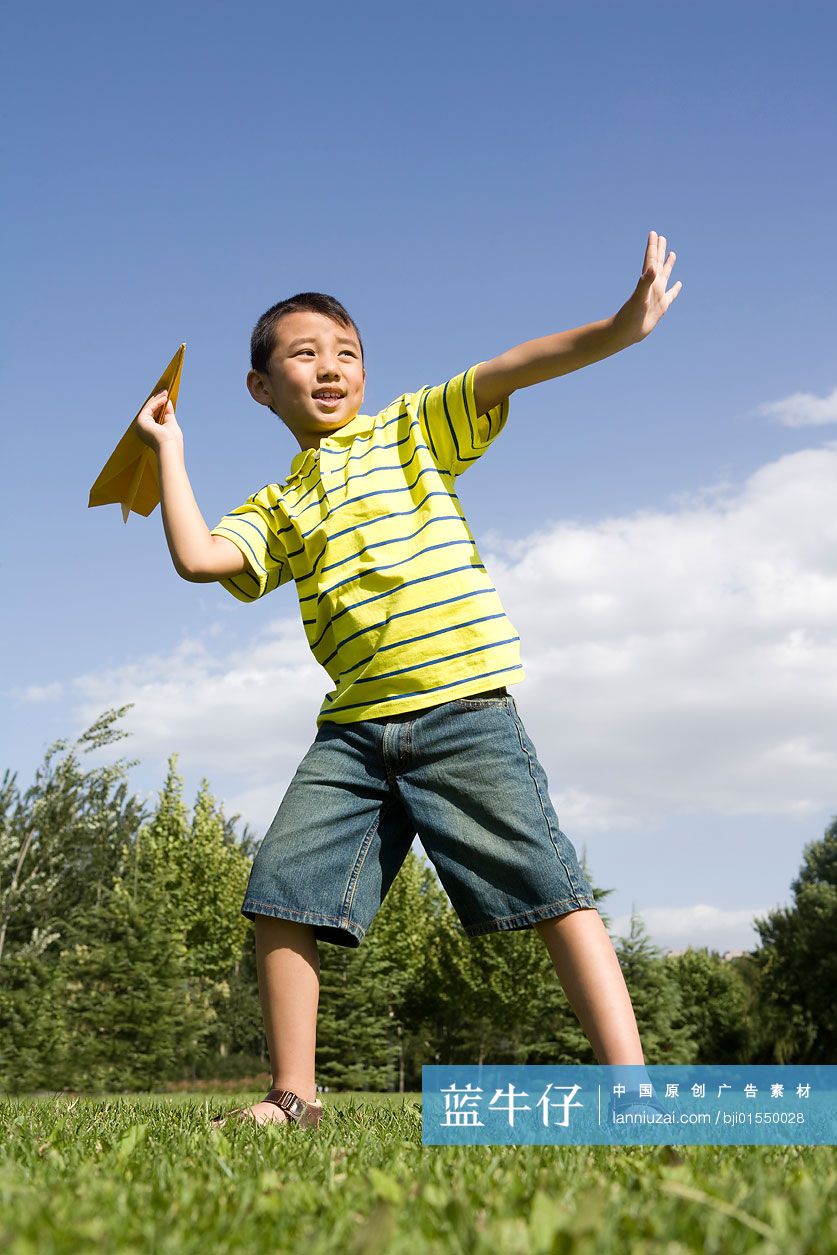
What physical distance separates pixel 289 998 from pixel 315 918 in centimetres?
25

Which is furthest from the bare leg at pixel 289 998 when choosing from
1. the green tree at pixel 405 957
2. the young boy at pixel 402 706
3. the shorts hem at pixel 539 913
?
the green tree at pixel 405 957

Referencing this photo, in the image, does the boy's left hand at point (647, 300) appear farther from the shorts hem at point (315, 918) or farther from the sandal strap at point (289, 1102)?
the sandal strap at point (289, 1102)

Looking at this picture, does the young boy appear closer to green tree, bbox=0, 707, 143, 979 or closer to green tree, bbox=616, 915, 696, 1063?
green tree, bbox=0, 707, 143, 979

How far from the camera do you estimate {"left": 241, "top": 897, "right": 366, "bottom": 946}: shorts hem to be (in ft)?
9.62

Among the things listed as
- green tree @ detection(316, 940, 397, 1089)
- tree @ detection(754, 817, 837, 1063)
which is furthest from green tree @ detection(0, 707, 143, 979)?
tree @ detection(754, 817, 837, 1063)

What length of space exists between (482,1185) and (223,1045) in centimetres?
3777

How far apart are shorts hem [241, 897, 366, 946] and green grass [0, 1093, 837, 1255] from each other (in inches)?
27.8

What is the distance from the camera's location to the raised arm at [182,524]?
127 inches

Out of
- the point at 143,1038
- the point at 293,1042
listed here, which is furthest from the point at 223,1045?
the point at 293,1042

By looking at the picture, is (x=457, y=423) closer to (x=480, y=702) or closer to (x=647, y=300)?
(x=647, y=300)

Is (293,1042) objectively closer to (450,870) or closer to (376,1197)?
(450,870)

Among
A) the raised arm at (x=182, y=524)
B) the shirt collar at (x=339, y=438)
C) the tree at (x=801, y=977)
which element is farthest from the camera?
the tree at (x=801, y=977)

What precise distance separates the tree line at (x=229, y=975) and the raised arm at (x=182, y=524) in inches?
654

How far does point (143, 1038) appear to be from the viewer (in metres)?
22.1
